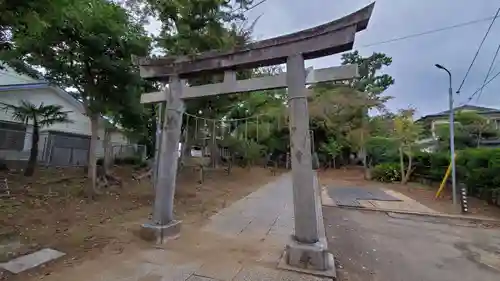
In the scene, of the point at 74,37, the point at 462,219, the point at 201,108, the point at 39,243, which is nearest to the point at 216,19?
the point at 201,108

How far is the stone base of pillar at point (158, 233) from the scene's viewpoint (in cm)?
418

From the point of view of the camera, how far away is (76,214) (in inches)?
218

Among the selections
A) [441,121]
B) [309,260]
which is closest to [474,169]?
[309,260]

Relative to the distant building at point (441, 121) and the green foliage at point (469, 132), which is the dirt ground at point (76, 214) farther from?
the distant building at point (441, 121)

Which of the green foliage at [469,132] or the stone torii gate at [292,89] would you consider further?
the green foliage at [469,132]

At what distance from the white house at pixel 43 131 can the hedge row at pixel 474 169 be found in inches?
518

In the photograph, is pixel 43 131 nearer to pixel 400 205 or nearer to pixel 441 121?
pixel 400 205

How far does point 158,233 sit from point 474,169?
10.8 m

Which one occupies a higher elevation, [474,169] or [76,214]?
[474,169]

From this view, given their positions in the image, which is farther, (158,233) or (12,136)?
(12,136)

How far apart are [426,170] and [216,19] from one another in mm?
12950

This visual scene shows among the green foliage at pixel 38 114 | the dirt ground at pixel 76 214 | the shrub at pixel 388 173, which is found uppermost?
the green foliage at pixel 38 114

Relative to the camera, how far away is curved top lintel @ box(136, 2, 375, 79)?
11.0 feet

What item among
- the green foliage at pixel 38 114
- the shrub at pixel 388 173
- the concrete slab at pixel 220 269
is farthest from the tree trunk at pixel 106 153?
the shrub at pixel 388 173
